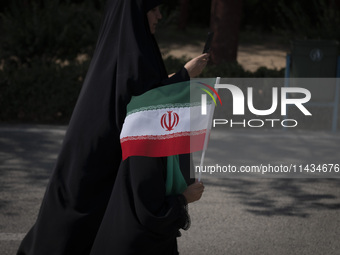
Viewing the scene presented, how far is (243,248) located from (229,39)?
23.6 feet

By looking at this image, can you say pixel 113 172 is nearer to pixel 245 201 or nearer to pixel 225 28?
pixel 245 201

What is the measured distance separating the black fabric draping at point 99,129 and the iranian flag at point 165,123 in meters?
0.06

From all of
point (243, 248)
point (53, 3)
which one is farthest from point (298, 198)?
point (53, 3)

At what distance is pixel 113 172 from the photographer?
318cm

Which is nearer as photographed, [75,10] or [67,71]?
[67,71]

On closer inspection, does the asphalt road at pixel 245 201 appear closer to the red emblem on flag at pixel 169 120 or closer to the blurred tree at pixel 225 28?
the red emblem on flag at pixel 169 120

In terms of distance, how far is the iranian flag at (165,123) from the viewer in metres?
3.02

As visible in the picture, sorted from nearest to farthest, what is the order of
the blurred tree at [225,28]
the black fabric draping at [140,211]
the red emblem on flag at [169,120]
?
1. the black fabric draping at [140,211]
2. the red emblem on flag at [169,120]
3. the blurred tree at [225,28]

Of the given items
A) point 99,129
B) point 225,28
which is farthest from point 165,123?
point 225,28

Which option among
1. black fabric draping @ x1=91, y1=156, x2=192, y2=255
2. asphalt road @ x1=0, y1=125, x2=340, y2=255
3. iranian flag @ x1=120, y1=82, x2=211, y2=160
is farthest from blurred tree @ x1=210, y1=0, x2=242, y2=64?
black fabric draping @ x1=91, y1=156, x2=192, y2=255

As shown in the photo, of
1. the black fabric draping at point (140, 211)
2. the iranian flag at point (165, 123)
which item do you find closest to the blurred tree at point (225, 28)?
the iranian flag at point (165, 123)

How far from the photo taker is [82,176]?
3135 millimetres

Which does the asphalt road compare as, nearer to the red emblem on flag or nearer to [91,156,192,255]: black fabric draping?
[91,156,192,255]: black fabric draping

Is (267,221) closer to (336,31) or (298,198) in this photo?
(298,198)
